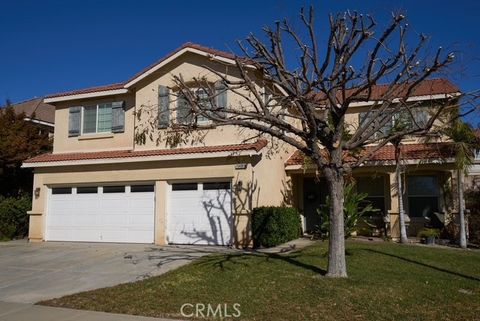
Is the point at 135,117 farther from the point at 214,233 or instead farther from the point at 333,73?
the point at 333,73

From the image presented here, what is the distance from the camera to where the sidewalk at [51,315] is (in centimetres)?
754

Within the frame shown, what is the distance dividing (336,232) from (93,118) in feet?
39.8

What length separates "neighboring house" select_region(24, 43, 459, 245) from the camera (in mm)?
15445

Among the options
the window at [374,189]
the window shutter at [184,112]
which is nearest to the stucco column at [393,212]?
the window at [374,189]

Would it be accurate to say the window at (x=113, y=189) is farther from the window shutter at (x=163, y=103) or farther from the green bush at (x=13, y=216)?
the green bush at (x=13, y=216)

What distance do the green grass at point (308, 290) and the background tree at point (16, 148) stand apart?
12.0m

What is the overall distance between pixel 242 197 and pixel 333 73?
5953 millimetres

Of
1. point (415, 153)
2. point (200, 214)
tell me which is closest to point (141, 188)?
point (200, 214)

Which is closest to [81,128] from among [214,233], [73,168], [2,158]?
[73,168]

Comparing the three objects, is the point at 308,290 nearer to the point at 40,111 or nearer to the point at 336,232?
the point at 336,232

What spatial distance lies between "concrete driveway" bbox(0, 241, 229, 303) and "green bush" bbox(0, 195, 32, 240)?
252 cm

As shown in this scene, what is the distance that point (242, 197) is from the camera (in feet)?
49.6

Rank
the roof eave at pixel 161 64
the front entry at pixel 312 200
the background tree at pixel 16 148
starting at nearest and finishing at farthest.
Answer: the roof eave at pixel 161 64 < the front entry at pixel 312 200 < the background tree at pixel 16 148

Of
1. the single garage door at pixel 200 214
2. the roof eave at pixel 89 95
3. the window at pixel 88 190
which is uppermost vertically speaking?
the roof eave at pixel 89 95
